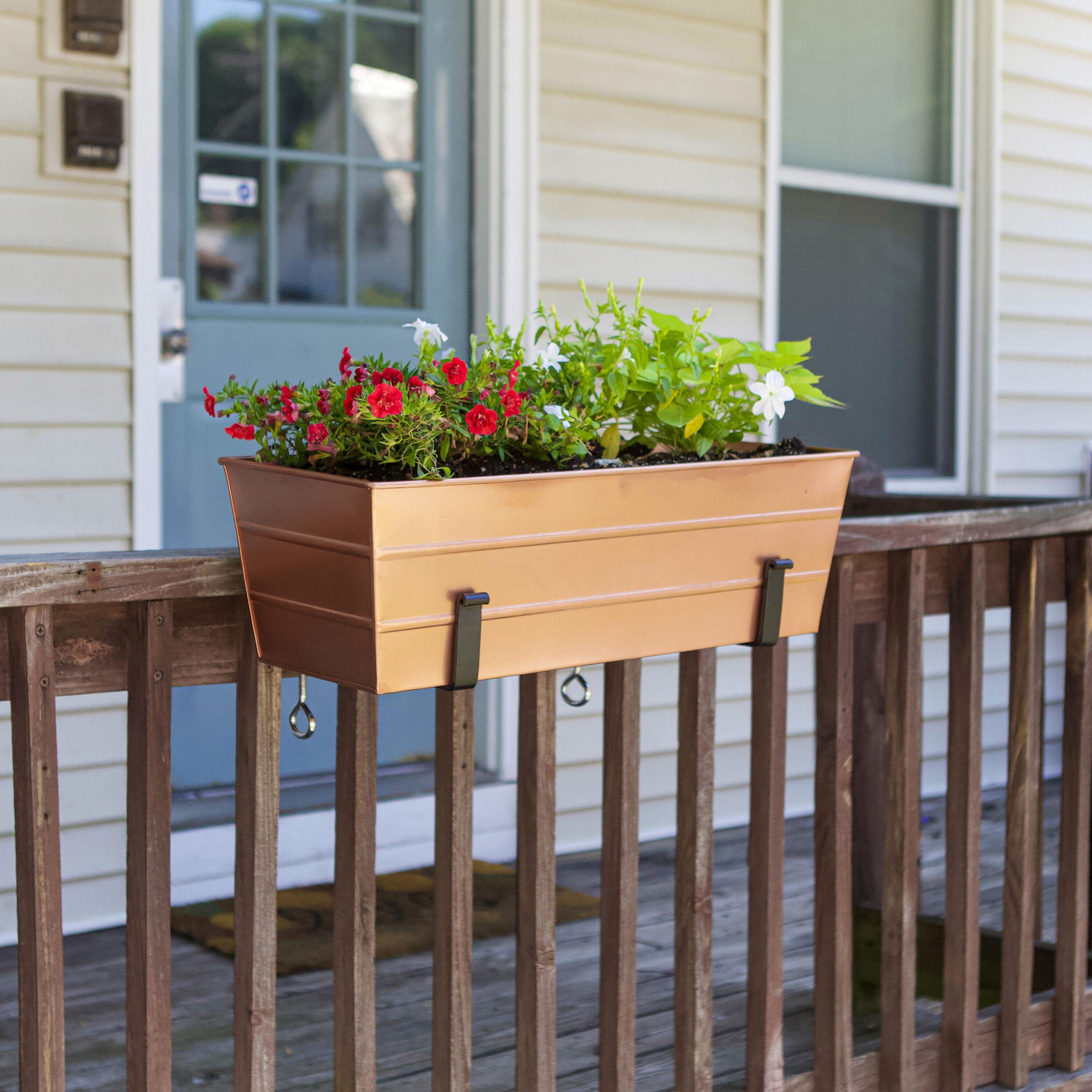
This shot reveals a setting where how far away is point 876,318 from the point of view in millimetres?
3930

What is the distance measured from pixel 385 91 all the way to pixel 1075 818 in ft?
7.01

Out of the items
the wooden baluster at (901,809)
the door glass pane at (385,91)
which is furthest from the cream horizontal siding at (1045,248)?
the wooden baluster at (901,809)

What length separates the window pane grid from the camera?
296 cm

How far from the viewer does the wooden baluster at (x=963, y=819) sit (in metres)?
1.97

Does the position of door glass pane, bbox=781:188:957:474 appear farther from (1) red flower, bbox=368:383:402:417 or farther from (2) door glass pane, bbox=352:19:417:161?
(1) red flower, bbox=368:383:402:417

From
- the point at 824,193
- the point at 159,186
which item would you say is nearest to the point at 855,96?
the point at 824,193

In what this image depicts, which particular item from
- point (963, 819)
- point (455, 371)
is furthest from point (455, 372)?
point (963, 819)

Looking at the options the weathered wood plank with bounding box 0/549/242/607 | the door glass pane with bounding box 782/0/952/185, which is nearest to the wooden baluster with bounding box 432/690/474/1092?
the weathered wood plank with bounding box 0/549/242/607

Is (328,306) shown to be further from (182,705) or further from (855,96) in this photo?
(855,96)

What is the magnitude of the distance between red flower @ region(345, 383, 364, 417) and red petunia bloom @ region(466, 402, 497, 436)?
0.10m

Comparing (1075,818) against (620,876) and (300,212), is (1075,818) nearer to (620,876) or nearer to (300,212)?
(620,876)

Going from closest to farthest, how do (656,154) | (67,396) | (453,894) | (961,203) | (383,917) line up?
(453,894) < (67,396) < (383,917) < (656,154) < (961,203)

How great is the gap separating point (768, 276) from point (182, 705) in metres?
1.86

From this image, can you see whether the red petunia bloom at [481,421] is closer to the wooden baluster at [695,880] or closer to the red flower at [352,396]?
the red flower at [352,396]
